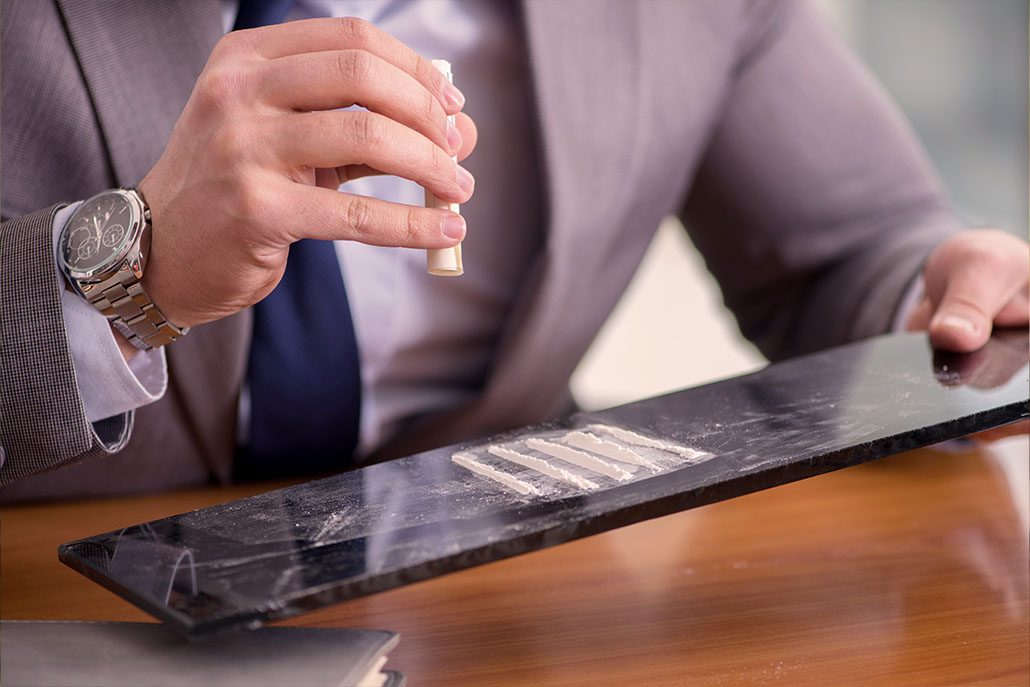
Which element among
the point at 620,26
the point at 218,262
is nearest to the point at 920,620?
the point at 218,262

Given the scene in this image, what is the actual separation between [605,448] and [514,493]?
7cm

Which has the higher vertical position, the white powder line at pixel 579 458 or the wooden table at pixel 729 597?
the white powder line at pixel 579 458

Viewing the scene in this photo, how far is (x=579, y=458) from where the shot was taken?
437mm

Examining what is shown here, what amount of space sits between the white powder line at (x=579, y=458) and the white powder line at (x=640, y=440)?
0.03 meters

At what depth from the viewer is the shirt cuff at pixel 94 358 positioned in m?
0.46

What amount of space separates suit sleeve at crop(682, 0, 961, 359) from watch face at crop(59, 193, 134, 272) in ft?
2.15

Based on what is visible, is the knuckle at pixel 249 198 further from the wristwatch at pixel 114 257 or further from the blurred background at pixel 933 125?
the blurred background at pixel 933 125

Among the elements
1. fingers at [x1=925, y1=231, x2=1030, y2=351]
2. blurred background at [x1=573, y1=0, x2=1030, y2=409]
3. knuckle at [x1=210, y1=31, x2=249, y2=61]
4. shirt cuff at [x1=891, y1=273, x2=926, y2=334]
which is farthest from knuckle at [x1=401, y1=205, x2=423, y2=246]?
blurred background at [x1=573, y1=0, x2=1030, y2=409]

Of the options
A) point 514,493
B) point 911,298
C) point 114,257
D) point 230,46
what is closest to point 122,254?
point 114,257

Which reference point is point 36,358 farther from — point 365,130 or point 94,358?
point 365,130

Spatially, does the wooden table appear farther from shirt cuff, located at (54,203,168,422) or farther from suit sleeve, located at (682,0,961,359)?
suit sleeve, located at (682,0,961,359)

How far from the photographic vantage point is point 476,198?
75 centimetres

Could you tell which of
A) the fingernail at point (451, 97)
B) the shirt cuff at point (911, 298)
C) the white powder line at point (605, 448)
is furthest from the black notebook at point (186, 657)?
the shirt cuff at point (911, 298)

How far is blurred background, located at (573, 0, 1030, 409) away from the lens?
2.88 m
